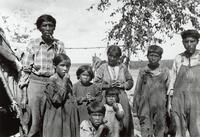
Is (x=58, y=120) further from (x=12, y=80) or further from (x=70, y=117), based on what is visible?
(x=12, y=80)

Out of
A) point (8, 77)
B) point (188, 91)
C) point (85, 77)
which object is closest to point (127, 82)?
point (85, 77)

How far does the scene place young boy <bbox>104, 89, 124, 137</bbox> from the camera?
5.76 meters

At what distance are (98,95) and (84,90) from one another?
23cm

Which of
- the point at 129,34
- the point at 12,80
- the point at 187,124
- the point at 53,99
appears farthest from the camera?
the point at 129,34

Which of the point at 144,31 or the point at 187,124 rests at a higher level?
the point at 144,31

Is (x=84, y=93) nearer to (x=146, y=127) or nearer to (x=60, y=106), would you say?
(x=60, y=106)

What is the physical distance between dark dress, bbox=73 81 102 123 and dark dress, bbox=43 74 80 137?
1.40 feet

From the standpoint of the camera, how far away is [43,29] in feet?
19.0

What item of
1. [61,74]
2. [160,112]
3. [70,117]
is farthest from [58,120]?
[160,112]

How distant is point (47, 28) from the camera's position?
19.0 feet

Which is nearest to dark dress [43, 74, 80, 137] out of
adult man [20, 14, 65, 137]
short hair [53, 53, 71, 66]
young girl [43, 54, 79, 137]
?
young girl [43, 54, 79, 137]

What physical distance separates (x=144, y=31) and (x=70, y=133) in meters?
6.97

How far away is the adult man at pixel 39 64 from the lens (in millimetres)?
5727

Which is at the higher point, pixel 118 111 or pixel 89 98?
pixel 89 98
